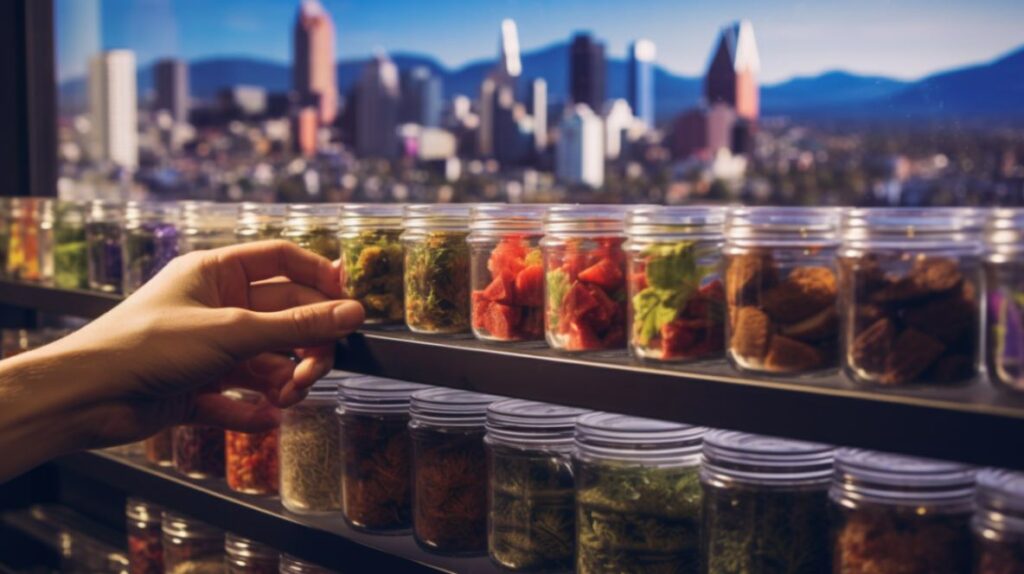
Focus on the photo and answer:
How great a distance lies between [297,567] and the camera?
70.6 inches

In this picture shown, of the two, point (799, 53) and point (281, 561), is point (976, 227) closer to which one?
point (799, 53)

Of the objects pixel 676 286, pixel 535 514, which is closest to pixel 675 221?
pixel 676 286

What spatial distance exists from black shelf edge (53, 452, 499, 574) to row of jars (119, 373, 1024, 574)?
0.03 metres

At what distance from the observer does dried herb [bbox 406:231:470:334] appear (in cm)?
152

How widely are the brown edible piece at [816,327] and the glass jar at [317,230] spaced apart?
80cm

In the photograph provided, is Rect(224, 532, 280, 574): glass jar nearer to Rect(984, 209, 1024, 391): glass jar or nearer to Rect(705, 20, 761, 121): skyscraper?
Rect(705, 20, 761, 121): skyscraper

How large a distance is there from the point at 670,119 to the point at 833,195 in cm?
46

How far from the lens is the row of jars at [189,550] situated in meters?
1.91

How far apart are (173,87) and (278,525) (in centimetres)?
232

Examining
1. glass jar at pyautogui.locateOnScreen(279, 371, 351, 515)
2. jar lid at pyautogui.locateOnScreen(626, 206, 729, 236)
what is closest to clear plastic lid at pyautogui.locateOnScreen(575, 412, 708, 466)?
jar lid at pyautogui.locateOnScreen(626, 206, 729, 236)

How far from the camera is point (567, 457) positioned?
4.74 ft

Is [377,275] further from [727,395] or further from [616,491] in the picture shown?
[727,395]

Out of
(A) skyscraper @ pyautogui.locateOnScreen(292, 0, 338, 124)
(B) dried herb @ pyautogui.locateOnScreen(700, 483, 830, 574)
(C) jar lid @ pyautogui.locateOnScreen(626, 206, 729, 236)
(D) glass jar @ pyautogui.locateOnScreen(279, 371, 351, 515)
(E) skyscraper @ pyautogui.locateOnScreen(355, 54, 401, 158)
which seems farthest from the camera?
(A) skyscraper @ pyautogui.locateOnScreen(292, 0, 338, 124)

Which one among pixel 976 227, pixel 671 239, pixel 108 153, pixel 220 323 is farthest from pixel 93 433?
pixel 108 153
